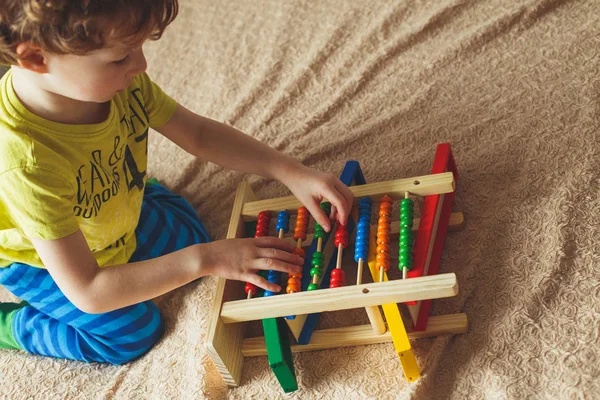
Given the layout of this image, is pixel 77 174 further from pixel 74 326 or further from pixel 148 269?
pixel 74 326

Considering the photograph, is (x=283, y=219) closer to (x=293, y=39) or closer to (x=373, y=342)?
(x=373, y=342)

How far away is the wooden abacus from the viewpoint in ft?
2.74

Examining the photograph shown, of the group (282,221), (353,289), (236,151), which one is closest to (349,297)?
(353,289)

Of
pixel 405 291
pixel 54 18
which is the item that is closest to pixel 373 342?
pixel 405 291

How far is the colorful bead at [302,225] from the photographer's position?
0.98 metres

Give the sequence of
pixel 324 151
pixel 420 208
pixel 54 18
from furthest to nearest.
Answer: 1. pixel 324 151
2. pixel 420 208
3. pixel 54 18

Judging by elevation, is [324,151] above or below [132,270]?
below

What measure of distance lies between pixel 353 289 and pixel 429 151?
0.40 meters

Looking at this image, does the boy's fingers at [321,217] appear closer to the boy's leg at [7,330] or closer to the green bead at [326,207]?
the green bead at [326,207]

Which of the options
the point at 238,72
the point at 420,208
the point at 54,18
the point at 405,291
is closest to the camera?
the point at 54,18

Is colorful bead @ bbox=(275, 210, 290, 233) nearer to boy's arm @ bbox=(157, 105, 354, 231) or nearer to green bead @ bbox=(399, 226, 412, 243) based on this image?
boy's arm @ bbox=(157, 105, 354, 231)

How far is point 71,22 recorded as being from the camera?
678 millimetres

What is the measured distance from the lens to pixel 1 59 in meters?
0.74

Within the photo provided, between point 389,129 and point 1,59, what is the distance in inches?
26.8
